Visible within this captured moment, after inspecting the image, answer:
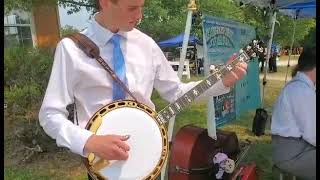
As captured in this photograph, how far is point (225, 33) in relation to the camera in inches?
123

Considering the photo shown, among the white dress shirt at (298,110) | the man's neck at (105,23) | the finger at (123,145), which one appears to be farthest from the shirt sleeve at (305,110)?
the man's neck at (105,23)

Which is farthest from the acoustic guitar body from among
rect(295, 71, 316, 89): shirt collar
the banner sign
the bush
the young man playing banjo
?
the bush

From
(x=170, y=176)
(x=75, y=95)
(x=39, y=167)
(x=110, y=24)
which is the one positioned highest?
(x=110, y=24)

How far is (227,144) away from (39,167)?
96.1 inches

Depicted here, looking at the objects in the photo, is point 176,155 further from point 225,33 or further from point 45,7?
point 45,7

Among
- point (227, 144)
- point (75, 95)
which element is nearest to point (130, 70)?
point (75, 95)

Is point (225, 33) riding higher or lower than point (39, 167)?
higher

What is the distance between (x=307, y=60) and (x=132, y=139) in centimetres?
65

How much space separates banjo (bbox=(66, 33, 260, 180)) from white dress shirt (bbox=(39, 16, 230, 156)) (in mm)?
54

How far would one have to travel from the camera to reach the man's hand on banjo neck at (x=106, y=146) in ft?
4.30

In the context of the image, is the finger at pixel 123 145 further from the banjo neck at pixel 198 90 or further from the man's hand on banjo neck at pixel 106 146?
the banjo neck at pixel 198 90

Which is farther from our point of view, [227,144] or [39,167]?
[39,167]

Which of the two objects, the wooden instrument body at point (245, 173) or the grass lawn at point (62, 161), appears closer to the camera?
the wooden instrument body at point (245, 173)

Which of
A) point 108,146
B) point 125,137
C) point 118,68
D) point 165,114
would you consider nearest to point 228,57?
point 165,114
